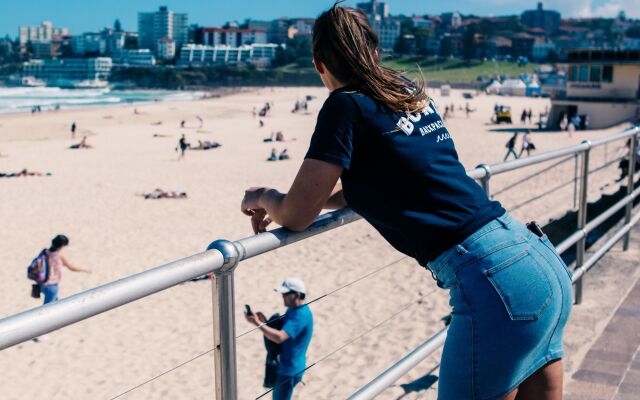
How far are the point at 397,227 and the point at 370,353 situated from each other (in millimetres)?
5054

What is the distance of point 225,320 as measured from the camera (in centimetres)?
149

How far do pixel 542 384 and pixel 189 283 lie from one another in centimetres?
766

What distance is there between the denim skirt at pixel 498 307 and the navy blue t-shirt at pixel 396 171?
4 cm

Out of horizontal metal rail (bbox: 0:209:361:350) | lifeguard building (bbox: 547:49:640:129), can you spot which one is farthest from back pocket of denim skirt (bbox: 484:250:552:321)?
lifeguard building (bbox: 547:49:640:129)

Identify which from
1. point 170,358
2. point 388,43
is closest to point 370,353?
point 170,358

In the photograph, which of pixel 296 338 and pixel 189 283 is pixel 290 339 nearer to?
pixel 296 338

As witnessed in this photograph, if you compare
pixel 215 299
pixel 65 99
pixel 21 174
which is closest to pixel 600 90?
pixel 21 174

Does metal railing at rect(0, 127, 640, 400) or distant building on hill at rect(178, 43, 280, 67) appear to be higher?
distant building on hill at rect(178, 43, 280, 67)

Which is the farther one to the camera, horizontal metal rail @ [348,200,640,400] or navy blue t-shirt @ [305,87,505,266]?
Result: horizontal metal rail @ [348,200,640,400]

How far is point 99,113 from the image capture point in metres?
56.8

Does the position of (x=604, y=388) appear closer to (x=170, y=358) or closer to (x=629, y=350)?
(x=629, y=350)

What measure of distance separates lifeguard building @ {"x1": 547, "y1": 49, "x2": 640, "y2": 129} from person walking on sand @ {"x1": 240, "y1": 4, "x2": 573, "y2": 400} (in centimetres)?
3523

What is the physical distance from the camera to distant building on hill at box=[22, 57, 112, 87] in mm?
163500

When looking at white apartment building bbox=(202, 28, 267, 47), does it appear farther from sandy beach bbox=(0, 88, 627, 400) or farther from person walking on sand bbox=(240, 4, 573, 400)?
person walking on sand bbox=(240, 4, 573, 400)
